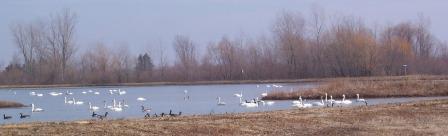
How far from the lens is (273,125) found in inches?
639

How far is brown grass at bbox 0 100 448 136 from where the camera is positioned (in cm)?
1427

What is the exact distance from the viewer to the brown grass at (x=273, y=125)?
46.8ft

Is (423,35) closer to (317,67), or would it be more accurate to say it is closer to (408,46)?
(408,46)

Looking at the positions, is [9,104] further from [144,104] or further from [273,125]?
[273,125]

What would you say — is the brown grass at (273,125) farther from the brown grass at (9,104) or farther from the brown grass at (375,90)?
the brown grass at (9,104)

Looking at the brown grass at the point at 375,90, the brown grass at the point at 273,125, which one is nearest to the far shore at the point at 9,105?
the brown grass at the point at 375,90

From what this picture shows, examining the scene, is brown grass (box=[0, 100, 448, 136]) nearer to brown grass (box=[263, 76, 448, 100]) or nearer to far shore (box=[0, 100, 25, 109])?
brown grass (box=[263, 76, 448, 100])

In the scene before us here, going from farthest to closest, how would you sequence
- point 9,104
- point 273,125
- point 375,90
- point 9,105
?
point 9,104, point 9,105, point 375,90, point 273,125

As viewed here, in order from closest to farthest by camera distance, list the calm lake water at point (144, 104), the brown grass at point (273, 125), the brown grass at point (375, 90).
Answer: the brown grass at point (273, 125), the calm lake water at point (144, 104), the brown grass at point (375, 90)

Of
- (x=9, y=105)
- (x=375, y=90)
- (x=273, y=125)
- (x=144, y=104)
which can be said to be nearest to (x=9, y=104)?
(x=9, y=105)

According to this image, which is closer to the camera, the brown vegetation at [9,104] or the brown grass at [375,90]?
the brown grass at [375,90]

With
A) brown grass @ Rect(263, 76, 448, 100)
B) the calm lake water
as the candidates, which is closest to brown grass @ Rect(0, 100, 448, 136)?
the calm lake water

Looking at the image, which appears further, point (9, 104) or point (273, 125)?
point (9, 104)

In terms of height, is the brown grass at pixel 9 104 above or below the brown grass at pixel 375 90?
below
